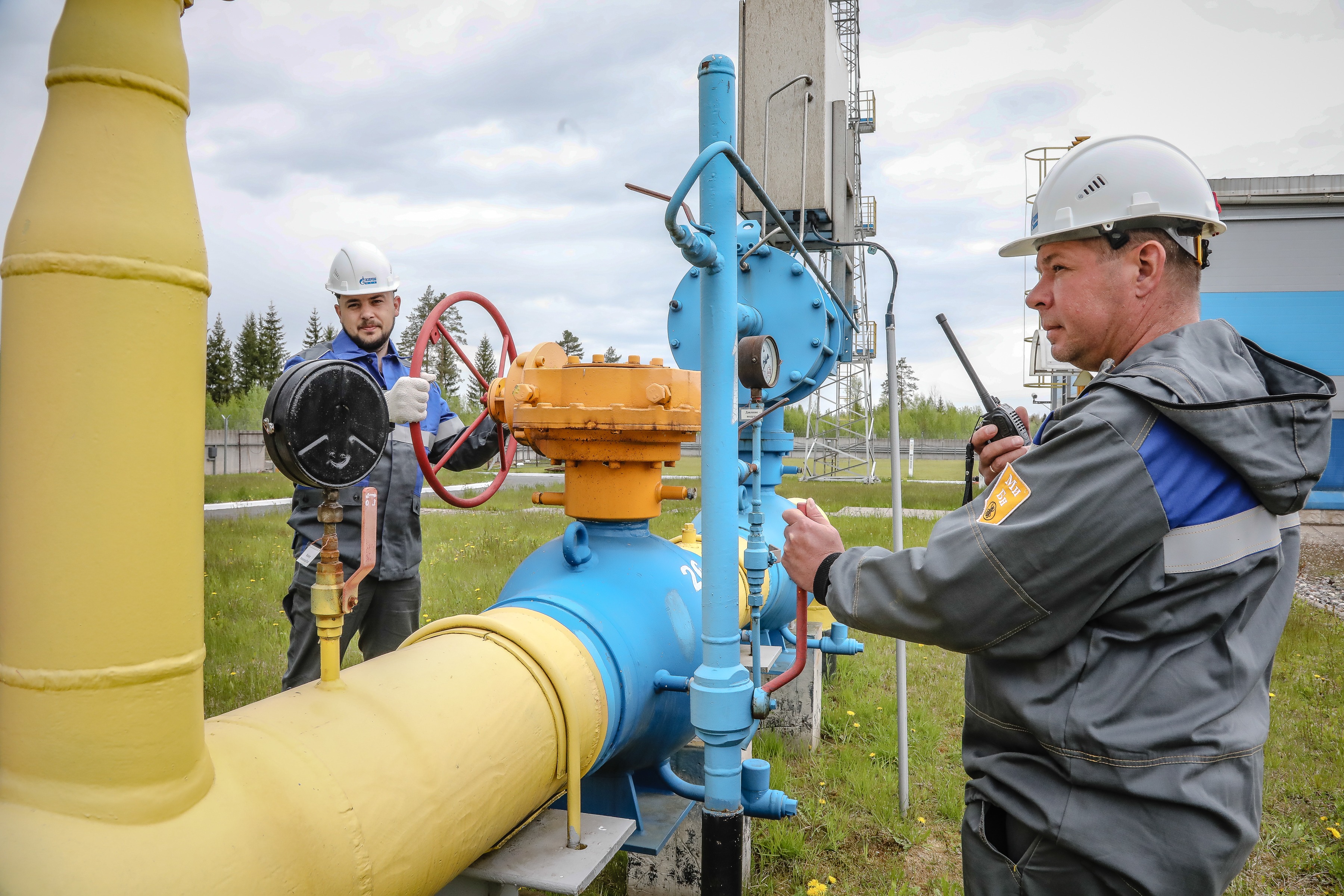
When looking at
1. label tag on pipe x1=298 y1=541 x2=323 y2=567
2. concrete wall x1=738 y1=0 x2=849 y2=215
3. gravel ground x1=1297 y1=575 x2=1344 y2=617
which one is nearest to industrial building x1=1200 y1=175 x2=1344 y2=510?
gravel ground x1=1297 y1=575 x2=1344 y2=617

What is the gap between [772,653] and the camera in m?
3.25

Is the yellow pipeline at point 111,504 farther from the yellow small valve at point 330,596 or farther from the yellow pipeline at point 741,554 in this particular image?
the yellow pipeline at point 741,554

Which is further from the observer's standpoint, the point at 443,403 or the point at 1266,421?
the point at 443,403

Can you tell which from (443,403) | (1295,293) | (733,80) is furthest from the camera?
(1295,293)

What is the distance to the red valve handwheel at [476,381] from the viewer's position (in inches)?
85.6

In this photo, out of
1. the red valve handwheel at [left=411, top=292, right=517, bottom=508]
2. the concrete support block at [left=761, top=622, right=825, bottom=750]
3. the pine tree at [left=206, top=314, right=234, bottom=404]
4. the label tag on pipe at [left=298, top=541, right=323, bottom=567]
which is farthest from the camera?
the pine tree at [left=206, top=314, right=234, bottom=404]

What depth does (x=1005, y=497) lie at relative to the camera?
1.34 m

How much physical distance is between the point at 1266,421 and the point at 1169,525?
222 millimetres

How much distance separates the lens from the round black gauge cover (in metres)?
1.23

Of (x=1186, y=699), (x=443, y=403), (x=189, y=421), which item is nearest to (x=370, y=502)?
(x=189, y=421)

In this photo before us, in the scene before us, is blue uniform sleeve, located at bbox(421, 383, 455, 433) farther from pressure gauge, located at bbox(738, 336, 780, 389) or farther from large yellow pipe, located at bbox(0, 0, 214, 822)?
large yellow pipe, located at bbox(0, 0, 214, 822)

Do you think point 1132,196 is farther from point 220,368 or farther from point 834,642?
point 220,368

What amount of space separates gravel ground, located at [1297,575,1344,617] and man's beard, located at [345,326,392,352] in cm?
→ 743

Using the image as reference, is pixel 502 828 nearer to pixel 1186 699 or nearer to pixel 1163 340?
pixel 1186 699
